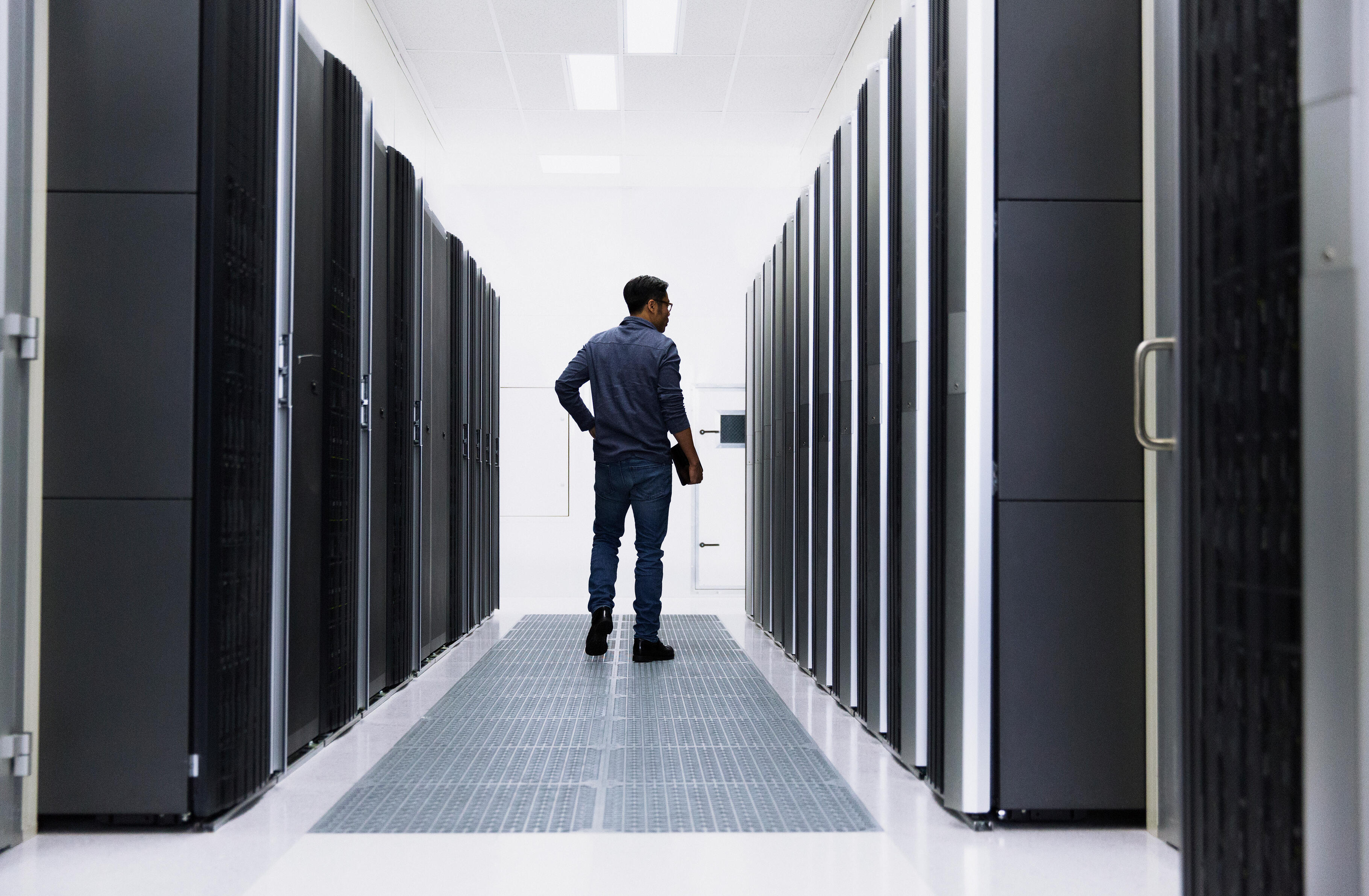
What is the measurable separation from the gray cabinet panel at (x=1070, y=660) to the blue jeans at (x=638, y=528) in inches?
91.3

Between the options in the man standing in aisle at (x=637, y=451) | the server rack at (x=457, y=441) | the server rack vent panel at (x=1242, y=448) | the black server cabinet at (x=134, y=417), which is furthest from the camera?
the server rack at (x=457, y=441)

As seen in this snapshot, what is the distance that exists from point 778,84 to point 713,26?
87 cm

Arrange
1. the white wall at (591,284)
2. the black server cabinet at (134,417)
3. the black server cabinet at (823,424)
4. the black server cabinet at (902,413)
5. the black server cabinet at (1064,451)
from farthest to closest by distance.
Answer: the white wall at (591,284) → the black server cabinet at (823,424) → the black server cabinet at (902,413) → the black server cabinet at (1064,451) → the black server cabinet at (134,417)

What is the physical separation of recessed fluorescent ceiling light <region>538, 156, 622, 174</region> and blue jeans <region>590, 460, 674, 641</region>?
3579 millimetres

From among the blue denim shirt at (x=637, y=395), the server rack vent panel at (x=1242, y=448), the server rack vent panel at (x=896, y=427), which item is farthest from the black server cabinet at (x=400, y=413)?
the server rack vent panel at (x=1242, y=448)

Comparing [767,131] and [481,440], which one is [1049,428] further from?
[767,131]

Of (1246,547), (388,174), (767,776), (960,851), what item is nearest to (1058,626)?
(960,851)

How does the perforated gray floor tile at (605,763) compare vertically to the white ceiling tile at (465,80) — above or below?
below

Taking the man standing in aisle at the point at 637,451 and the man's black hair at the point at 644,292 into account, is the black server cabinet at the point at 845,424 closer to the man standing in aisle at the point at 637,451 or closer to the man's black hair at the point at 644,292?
the man standing in aisle at the point at 637,451

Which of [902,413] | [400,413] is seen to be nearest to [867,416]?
[902,413]

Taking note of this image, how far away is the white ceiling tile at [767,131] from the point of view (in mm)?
6574

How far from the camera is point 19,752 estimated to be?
2.04m

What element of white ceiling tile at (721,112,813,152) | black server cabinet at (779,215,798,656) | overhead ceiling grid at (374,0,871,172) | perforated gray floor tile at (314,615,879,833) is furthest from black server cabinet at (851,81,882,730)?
white ceiling tile at (721,112,813,152)

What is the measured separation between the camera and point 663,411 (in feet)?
14.7
